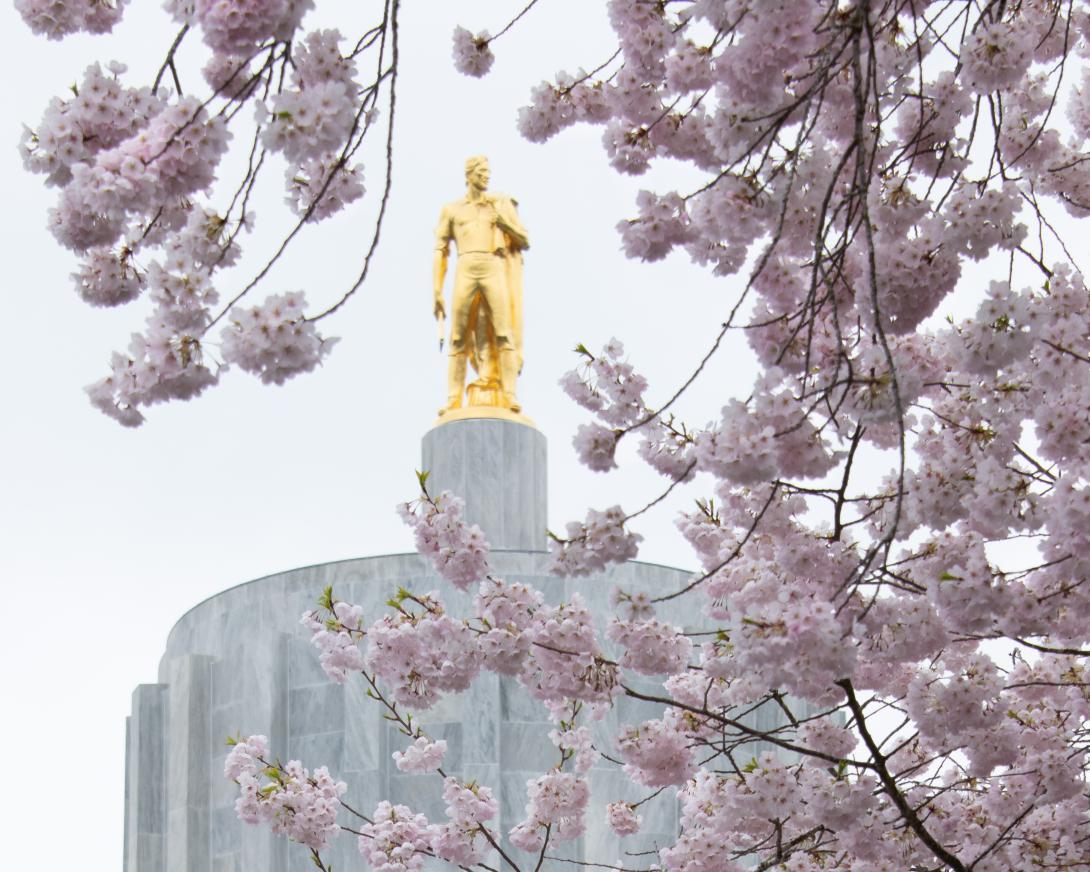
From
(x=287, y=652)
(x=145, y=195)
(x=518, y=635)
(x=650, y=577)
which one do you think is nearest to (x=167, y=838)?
(x=287, y=652)

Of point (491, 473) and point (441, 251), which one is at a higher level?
point (441, 251)

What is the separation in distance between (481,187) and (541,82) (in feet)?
27.1

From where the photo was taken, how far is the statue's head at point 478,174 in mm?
14430

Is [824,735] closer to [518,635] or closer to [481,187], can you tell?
[518,635]

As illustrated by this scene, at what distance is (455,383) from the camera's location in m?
14.3

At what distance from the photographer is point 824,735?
5773 millimetres

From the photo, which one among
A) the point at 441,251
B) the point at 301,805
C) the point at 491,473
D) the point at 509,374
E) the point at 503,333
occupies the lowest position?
the point at 301,805

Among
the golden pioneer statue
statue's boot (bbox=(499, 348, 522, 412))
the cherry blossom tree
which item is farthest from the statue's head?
the cherry blossom tree

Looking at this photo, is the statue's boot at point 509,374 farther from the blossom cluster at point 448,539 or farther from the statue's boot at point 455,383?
the blossom cluster at point 448,539

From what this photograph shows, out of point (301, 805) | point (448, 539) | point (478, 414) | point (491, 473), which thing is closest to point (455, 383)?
point (478, 414)

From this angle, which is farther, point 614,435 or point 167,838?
point 167,838

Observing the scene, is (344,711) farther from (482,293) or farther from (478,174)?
(478,174)

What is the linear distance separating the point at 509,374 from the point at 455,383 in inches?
16.5

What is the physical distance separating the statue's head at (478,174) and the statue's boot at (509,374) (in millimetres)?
1305
